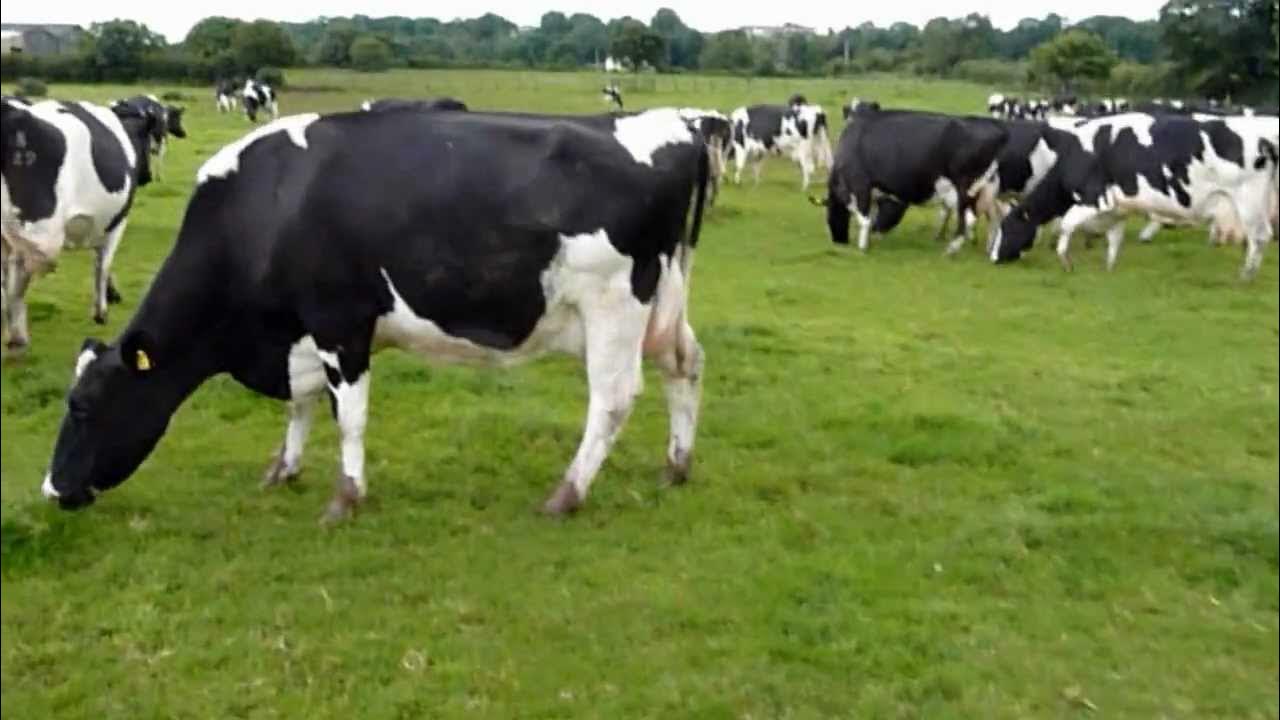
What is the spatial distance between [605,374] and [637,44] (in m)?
2.55

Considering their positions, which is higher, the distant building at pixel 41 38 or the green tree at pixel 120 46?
the distant building at pixel 41 38

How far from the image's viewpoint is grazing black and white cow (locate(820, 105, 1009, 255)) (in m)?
18.5

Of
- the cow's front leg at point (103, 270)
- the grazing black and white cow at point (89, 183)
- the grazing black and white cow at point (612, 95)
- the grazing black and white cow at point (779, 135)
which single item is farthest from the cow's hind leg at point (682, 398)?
the grazing black and white cow at point (779, 135)

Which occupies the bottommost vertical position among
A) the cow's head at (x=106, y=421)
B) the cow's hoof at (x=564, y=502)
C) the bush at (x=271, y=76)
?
the cow's hoof at (x=564, y=502)

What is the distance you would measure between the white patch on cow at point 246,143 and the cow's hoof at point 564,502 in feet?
6.52

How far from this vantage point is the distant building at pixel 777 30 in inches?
200

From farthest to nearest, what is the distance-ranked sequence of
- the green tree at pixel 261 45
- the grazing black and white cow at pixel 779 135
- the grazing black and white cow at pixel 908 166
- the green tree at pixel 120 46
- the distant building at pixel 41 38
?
the grazing black and white cow at pixel 779 135 → the grazing black and white cow at pixel 908 166 → the green tree at pixel 261 45 → the green tree at pixel 120 46 → the distant building at pixel 41 38

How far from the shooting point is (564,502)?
692cm

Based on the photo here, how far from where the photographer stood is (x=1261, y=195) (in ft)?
53.0

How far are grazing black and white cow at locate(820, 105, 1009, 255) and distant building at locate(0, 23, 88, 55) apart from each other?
16391 mm

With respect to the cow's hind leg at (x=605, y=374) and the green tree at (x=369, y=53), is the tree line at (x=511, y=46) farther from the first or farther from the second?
the cow's hind leg at (x=605, y=374)

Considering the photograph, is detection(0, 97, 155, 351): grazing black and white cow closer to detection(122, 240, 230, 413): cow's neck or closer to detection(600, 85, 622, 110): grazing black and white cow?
detection(122, 240, 230, 413): cow's neck

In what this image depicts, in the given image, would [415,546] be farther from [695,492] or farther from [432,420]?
[432,420]

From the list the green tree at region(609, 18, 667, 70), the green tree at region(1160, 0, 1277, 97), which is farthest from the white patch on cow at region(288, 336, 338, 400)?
the green tree at region(1160, 0, 1277, 97)
